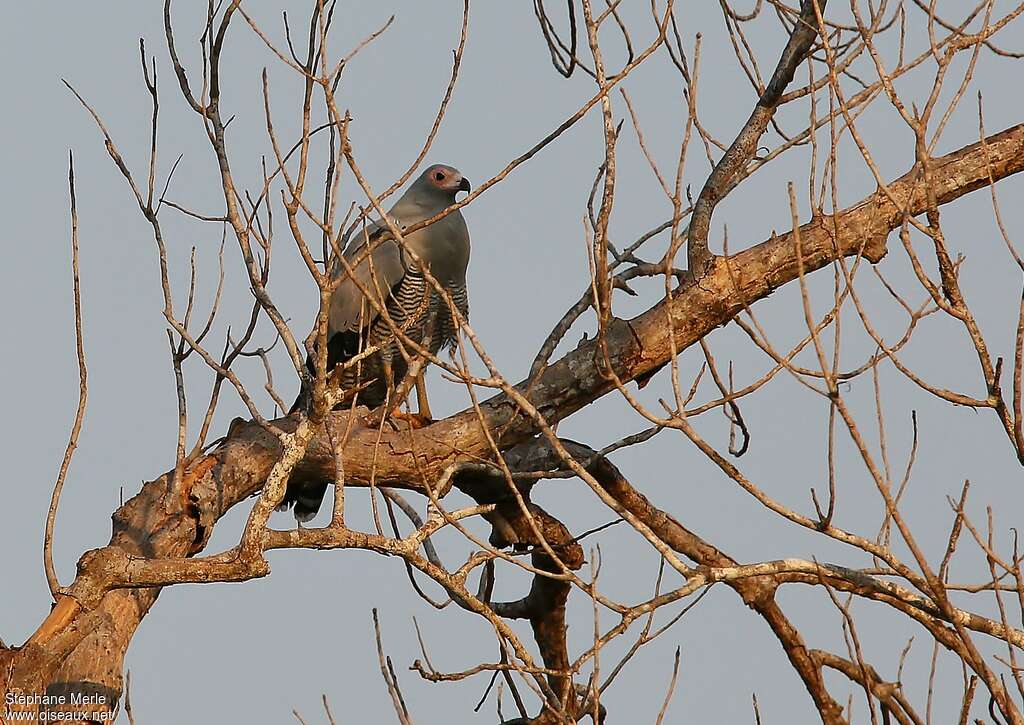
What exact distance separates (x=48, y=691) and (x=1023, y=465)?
9.79 ft

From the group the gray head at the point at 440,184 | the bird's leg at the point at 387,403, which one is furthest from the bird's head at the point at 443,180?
the bird's leg at the point at 387,403

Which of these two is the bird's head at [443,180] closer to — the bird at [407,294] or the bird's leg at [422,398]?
the bird at [407,294]

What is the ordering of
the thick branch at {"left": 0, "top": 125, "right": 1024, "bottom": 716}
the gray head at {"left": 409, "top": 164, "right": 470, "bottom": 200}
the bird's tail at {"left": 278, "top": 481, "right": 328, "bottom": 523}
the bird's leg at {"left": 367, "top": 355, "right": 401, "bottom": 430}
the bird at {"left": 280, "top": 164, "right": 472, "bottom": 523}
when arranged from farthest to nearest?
the gray head at {"left": 409, "top": 164, "right": 470, "bottom": 200}, the bird at {"left": 280, "top": 164, "right": 472, "bottom": 523}, the bird's tail at {"left": 278, "top": 481, "right": 328, "bottom": 523}, the thick branch at {"left": 0, "top": 125, "right": 1024, "bottom": 716}, the bird's leg at {"left": 367, "top": 355, "right": 401, "bottom": 430}

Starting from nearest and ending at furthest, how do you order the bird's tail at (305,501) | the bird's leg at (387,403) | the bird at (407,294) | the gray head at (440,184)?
the bird's leg at (387,403)
the bird's tail at (305,501)
the bird at (407,294)
the gray head at (440,184)

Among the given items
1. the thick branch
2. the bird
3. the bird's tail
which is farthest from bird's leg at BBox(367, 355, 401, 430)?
the bird

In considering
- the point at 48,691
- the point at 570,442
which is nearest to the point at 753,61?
the point at 570,442

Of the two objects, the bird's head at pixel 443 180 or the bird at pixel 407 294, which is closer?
the bird at pixel 407 294

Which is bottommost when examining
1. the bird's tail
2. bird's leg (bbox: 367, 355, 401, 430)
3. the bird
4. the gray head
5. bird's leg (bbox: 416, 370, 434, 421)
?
bird's leg (bbox: 367, 355, 401, 430)

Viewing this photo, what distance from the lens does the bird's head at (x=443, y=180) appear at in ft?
25.7

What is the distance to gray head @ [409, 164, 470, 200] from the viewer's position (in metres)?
7.84

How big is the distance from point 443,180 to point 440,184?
35mm

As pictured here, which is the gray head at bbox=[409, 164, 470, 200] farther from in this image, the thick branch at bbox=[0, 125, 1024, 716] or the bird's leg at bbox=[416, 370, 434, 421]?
the thick branch at bbox=[0, 125, 1024, 716]

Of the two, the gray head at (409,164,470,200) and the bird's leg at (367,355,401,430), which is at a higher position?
the gray head at (409,164,470,200)

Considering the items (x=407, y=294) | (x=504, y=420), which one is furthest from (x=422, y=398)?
(x=504, y=420)
